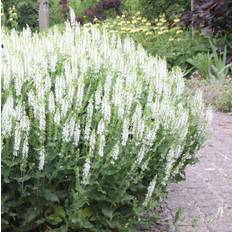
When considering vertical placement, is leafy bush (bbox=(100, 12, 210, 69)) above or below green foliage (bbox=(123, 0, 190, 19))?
below

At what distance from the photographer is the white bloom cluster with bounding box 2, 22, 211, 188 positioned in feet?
9.56

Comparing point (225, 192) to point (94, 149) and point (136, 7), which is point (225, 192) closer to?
point (94, 149)

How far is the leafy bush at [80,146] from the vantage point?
114 inches

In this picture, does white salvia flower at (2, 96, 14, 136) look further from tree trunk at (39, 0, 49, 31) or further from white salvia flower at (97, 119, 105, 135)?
tree trunk at (39, 0, 49, 31)

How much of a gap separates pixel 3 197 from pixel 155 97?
1.15m

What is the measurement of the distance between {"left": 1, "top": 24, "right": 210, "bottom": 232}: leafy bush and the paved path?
0.41 m

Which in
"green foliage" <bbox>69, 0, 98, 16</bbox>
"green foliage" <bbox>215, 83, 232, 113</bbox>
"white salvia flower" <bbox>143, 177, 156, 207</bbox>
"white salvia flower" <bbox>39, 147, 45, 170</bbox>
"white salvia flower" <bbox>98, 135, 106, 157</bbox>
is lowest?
"green foliage" <bbox>215, 83, 232, 113</bbox>

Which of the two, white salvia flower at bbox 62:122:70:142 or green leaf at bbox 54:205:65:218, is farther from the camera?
green leaf at bbox 54:205:65:218

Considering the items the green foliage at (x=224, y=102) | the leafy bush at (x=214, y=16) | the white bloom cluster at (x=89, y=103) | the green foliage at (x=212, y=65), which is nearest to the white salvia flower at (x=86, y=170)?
the white bloom cluster at (x=89, y=103)

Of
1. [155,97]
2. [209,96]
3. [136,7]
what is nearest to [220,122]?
[209,96]

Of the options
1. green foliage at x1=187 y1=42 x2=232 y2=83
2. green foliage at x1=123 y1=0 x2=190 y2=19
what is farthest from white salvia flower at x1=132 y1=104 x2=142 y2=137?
green foliage at x1=123 y1=0 x2=190 y2=19

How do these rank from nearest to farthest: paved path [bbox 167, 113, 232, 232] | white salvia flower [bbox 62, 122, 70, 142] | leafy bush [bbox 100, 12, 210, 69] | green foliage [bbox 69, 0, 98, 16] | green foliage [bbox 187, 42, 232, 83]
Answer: white salvia flower [bbox 62, 122, 70, 142] → paved path [bbox 167, 113, 232, 232] → green foliage [bbox 187, 42, 232, 83] → leafy bush [bbox 100, 12, 210, 69] → green foliage [bbox 69, 0, 98, 16]

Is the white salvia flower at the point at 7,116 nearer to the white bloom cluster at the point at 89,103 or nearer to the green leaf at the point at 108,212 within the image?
the white bloom cluster at the point at 89,103

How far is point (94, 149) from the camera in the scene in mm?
2984
